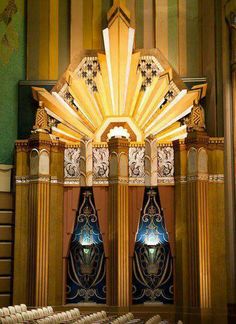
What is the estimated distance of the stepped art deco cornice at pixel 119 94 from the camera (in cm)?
1374

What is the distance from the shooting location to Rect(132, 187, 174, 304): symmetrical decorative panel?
12992 mm

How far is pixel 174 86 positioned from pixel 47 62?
226 centimetres

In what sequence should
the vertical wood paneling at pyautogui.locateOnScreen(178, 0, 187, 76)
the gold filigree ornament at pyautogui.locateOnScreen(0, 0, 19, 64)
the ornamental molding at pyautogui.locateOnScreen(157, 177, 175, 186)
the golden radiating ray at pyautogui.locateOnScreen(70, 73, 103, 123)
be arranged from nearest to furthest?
the ornamental molding at pyautogui.locateOnScreen(157, 177, 175, 186), the golden radiating ray at pyautogui.locateOnScreen(70, 73, 103, 123), the gold filigree ornament at pyautogui.locateOnScreen(0, 0, 19, 64), the vertical wood paneling at pyautogui.locateOnScreen(178, 0, 187, 76)

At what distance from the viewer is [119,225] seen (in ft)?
42.3

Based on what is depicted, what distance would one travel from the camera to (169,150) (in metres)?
13.3

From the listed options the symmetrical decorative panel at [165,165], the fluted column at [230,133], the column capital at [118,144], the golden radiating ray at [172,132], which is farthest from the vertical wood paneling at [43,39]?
the fluted column at [230,133]

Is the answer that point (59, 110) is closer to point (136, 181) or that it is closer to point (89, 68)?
point (89, 68)

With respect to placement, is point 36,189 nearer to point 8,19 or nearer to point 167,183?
point 167,183

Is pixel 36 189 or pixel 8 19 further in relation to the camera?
pixel 8 19

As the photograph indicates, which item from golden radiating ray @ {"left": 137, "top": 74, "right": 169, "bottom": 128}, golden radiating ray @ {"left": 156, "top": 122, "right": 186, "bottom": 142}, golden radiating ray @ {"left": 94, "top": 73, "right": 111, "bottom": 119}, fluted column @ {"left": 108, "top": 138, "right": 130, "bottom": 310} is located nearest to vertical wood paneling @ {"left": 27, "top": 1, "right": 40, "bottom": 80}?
golden radiating ray @ {"left": 94, "top": 73, "right": 111, "bottom": 119}

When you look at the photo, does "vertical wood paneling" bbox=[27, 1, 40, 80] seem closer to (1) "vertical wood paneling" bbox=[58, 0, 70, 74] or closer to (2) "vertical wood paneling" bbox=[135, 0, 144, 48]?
(1) "vertical wood paneling" bbox=[58, 0, 70, 74]

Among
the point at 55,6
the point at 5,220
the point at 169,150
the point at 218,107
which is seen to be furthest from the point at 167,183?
the point at 55,6

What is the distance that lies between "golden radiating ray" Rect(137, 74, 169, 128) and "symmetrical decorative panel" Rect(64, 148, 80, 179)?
1328 mm

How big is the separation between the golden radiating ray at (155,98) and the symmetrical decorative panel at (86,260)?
1694mm
